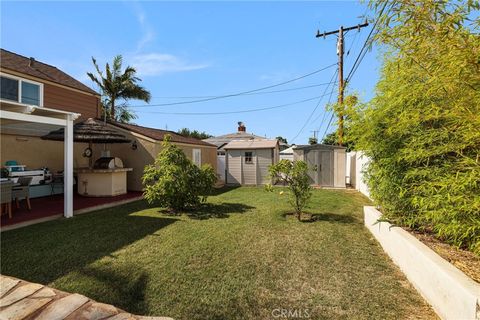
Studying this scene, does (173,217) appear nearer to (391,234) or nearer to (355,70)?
(391,234)

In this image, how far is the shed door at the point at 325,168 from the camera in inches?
535

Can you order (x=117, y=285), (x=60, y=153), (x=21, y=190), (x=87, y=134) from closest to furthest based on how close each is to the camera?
(x=117, y=285) < (x=21, y=190) < (x=87, y=134) < (x=60, y=153)

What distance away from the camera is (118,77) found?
61.4 feet

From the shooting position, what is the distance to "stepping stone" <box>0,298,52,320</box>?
7.24ft

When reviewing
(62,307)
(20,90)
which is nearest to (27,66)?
(20,90)

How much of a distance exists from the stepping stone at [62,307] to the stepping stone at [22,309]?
11cm

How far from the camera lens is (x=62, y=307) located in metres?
2.36

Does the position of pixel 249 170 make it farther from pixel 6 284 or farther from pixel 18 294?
pixel 18 294

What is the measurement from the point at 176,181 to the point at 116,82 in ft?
49.8

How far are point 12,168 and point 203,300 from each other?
8.61m

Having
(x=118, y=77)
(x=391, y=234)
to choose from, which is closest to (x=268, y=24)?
(x=391, y=234)

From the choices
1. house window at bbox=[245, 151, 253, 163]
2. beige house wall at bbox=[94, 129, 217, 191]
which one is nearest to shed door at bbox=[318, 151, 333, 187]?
house window at bbox=[245, 151, 253, 163]

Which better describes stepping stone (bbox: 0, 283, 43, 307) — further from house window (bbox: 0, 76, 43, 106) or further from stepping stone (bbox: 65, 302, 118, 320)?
house window (bbox: 0, 76, 43, 106)

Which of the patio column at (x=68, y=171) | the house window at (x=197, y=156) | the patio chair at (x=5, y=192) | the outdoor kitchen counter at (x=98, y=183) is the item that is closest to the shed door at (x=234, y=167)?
the house window at (x=197, y=156)
